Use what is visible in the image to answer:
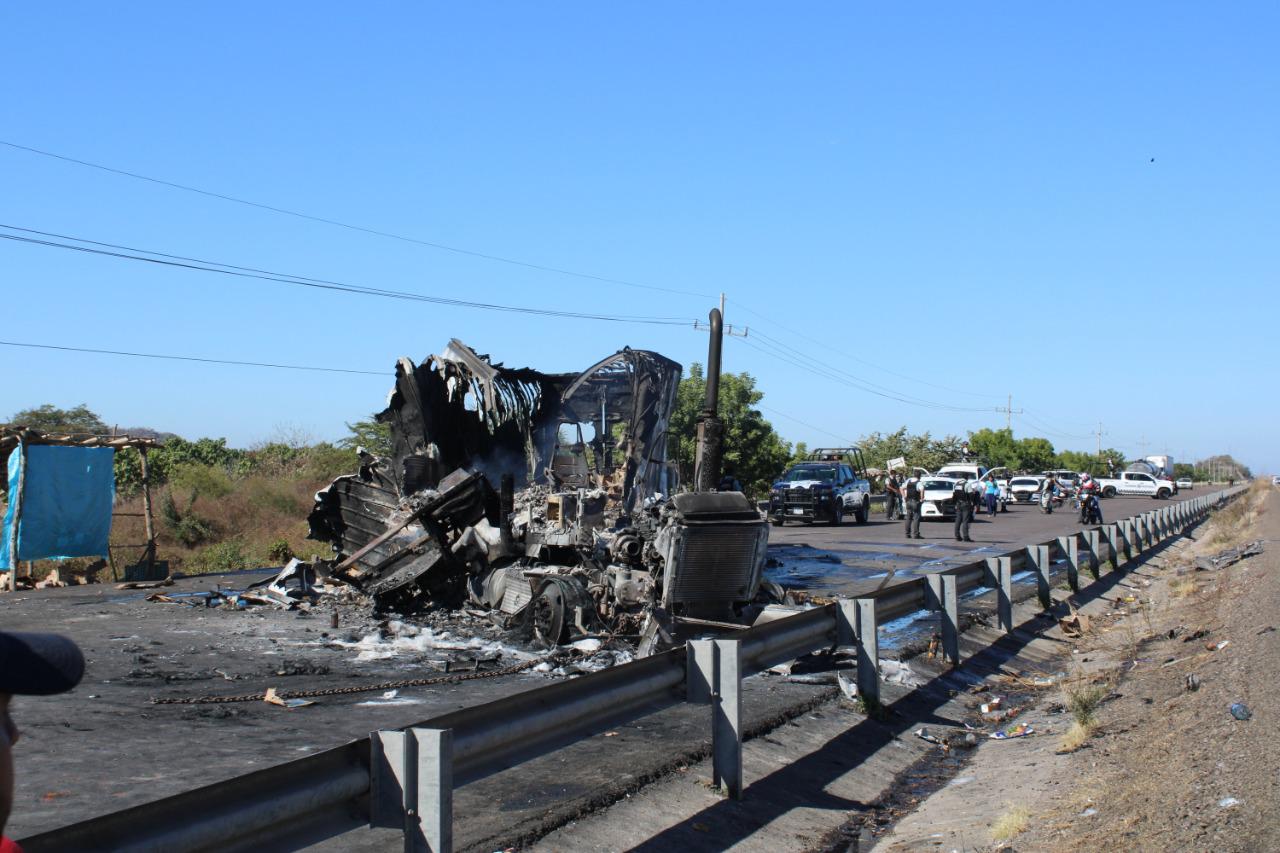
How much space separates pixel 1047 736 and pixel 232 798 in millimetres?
6114

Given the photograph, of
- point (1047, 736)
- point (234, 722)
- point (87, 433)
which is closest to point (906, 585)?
point (1047, 736)

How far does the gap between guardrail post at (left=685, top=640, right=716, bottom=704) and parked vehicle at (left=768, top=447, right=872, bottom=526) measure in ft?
96.5

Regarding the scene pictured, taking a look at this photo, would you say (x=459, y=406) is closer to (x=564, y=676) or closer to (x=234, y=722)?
(x=564, y=676)

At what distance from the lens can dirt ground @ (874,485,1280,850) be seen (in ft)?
16.1

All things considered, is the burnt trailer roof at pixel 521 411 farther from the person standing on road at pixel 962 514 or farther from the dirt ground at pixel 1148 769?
the person standing on road at pixel 962 514

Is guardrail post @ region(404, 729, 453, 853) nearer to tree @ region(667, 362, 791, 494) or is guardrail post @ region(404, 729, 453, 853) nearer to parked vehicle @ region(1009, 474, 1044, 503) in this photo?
tree @ region(667, 362, 791, 494)

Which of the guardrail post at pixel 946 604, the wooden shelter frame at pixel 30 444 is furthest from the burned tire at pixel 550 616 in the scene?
the wooden shelter frame at pixel 30 444

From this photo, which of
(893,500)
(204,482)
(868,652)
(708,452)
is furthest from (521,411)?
(893,500)

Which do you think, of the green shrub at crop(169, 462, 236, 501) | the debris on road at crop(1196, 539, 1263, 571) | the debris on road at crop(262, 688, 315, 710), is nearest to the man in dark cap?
the debris on road at crop(262, 688, 315, 710)

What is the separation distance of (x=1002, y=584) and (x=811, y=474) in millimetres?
25506

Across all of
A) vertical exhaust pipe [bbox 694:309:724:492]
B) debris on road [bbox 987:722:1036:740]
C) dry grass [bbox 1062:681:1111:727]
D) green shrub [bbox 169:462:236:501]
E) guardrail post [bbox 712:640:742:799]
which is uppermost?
vertical exhaust pipe [bbox 694:309:724:492]

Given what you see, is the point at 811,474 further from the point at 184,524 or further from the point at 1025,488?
the point at 1025,488

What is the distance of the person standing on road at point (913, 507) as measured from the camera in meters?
30.2

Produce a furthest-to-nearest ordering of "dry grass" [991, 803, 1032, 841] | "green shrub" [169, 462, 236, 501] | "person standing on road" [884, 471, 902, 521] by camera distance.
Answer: "person standing on road" [884, 471, 902, 521], "green shrub" [169, 462, 236, 501], "dry grass" [991, 803, 1032, 841]
